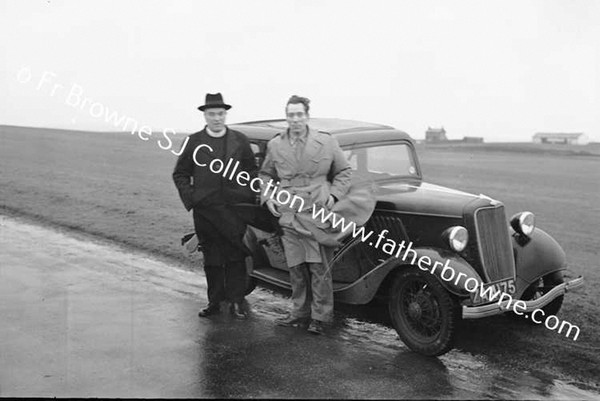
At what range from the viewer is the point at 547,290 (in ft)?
20.4

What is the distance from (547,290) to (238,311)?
307 centimetres

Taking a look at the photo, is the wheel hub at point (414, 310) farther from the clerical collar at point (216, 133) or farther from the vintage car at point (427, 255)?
the clerical collar at point (216, 133)

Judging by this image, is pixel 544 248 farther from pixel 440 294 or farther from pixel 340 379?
pixel 340 379

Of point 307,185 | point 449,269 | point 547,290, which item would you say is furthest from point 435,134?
point 449,269

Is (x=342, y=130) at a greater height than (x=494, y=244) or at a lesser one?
greater

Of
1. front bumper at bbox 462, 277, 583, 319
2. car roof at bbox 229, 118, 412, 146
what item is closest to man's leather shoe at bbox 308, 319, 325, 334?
front bumper at bbox 462, 277, 583, 319

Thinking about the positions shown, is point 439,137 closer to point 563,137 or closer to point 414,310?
point 563,137

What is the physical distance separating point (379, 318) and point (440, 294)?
4.52ft

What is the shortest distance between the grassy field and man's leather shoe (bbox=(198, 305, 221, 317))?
7.73 ft

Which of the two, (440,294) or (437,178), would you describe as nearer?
(440,294)

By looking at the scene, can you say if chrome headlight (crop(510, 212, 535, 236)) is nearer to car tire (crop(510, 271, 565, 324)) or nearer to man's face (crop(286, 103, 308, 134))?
car tire (crop(510, 271, 565, 324))

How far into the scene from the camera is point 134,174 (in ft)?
71.4

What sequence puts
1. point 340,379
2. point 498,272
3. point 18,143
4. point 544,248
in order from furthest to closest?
1. point 18,143
2. point 544,248
3. point 498,272
4. point 340,379

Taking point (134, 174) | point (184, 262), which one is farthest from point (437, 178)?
point (184, 262)
